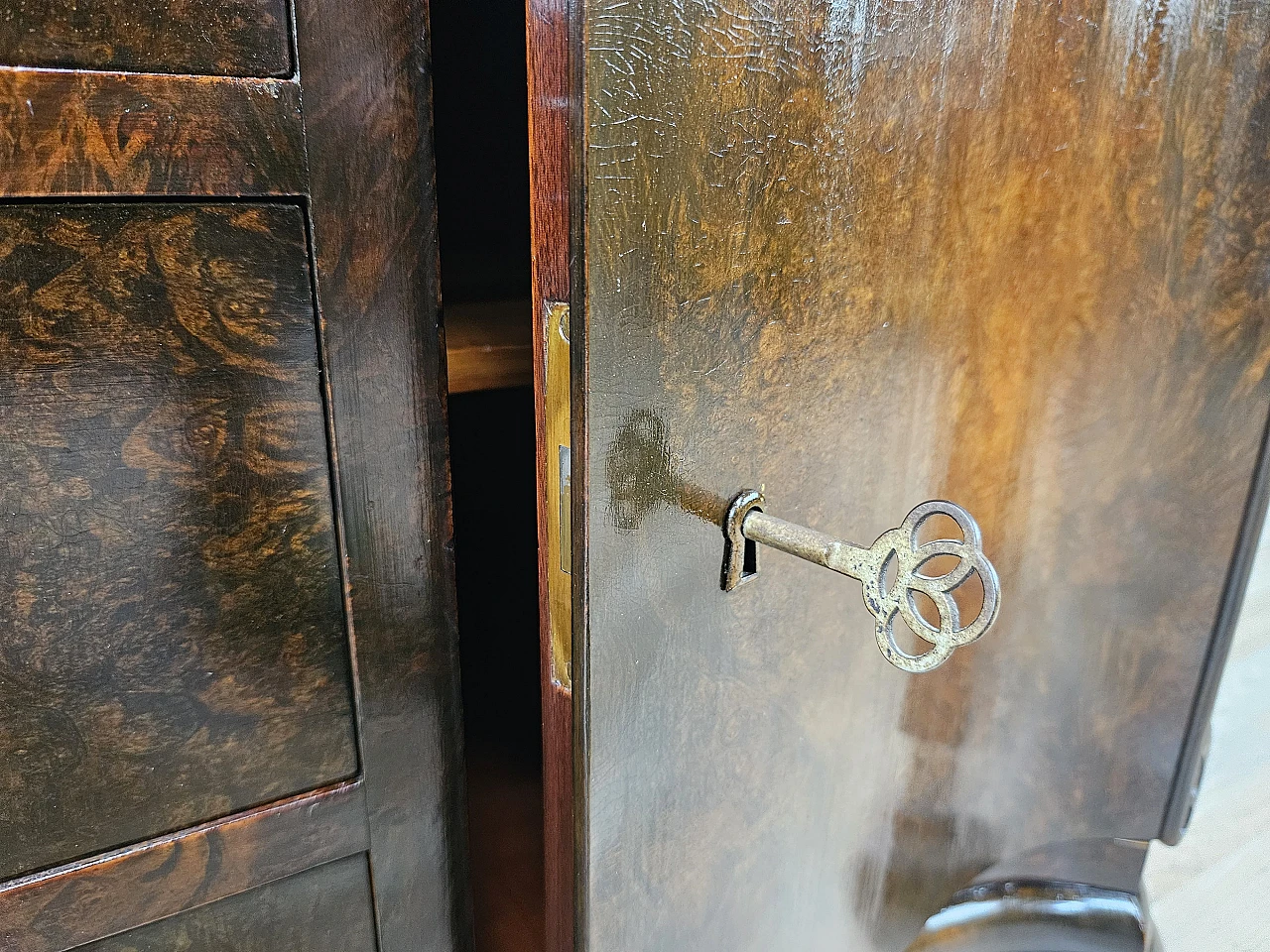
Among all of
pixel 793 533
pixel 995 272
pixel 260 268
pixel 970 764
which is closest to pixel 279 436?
pixel 260 268

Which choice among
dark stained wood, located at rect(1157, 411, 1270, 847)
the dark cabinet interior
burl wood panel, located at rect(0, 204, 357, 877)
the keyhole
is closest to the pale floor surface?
dark stained wood, located at rect(1157, 411, 1270, 847)

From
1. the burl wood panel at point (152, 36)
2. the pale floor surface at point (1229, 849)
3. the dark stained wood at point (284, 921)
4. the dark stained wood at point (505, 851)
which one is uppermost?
the burl wood panel at point (152, 36)

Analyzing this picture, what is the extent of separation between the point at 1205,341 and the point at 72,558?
695 millimetres

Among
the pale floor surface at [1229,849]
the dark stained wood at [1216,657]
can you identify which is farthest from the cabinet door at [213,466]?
the pale floor surface at [1229,849]

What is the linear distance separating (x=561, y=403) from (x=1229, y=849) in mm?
1326

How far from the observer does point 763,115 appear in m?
0.34

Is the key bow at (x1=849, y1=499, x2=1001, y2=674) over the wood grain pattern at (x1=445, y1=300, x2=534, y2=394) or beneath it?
beneath

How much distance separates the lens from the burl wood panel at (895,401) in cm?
33

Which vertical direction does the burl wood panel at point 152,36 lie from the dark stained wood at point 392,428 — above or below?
above

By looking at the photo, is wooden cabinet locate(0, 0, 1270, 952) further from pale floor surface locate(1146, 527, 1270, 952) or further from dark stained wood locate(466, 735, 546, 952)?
pale floor surface locate(1146, 527, 1270, 952)

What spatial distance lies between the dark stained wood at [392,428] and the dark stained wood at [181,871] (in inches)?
0.9

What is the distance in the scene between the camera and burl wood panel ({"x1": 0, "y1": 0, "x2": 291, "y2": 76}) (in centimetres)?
29

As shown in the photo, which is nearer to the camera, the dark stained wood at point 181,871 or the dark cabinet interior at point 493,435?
the dark stained wood at point 181,871

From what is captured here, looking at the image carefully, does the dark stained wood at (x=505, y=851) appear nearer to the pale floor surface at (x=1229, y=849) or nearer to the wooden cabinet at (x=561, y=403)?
the wooden cabinet at (x=561, y=403)
